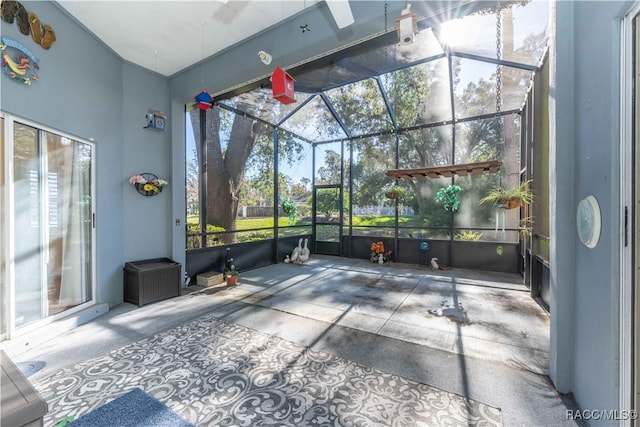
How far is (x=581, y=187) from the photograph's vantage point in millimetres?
1747

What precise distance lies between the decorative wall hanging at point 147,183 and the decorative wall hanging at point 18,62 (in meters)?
1.46

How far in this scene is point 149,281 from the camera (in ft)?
11.7

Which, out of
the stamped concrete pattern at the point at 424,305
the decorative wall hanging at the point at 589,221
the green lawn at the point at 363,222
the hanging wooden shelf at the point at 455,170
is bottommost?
the stamped concrete pattern at the point at 424,305

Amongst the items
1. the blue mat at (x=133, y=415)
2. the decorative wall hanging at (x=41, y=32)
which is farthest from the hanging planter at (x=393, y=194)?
the decorative wall hanging at (x=41, y=32)

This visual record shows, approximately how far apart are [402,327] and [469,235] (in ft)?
12.7

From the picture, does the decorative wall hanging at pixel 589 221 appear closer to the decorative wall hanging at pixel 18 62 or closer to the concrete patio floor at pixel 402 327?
the concrete patio floor at pixel 402 327

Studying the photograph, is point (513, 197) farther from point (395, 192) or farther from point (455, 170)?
point (395, 192)

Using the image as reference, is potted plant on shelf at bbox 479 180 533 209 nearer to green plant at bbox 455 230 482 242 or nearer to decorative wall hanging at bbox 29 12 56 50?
green plant at bbox 455 230 482 242

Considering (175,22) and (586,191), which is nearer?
(586,191)

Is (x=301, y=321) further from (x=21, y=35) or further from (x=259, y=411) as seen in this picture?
(x=21, y=35)

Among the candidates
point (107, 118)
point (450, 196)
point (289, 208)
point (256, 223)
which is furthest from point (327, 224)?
point (107, 118)

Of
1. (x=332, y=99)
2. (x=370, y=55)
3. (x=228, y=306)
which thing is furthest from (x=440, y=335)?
(x=332, y=99)

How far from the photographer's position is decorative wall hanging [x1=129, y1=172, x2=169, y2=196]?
12.2 feet

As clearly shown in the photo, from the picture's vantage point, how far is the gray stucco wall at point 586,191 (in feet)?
4.34
